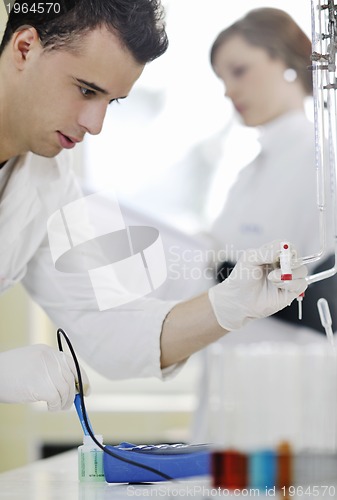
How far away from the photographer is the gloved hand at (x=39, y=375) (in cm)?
154

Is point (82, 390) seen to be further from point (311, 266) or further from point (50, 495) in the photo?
point (311, 266)

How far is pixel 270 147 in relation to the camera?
7.72 feet

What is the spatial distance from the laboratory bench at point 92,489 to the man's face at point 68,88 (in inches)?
27.1

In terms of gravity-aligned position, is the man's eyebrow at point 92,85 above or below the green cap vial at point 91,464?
above

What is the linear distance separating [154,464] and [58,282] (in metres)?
0.57

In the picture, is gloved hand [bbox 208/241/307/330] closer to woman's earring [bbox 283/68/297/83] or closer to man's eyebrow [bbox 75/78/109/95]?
man's eyebrow [bbox 75/78/109/95]

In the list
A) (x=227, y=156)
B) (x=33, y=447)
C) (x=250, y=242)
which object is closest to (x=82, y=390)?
(x=250, y=242)

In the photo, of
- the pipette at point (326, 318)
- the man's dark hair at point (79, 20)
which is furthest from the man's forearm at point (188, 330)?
the man's dark hair at point (79, 20)

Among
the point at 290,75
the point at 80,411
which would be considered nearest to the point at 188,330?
the point at 80,411

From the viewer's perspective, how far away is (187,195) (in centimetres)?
264

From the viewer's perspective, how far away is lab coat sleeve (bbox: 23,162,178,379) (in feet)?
5.70

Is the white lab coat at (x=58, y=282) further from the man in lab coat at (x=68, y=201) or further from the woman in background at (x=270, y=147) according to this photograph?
the woman in background at (x=270, y=147)

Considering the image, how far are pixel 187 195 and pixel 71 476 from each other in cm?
132

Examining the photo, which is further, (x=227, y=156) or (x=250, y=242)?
(x=227, y=156)
